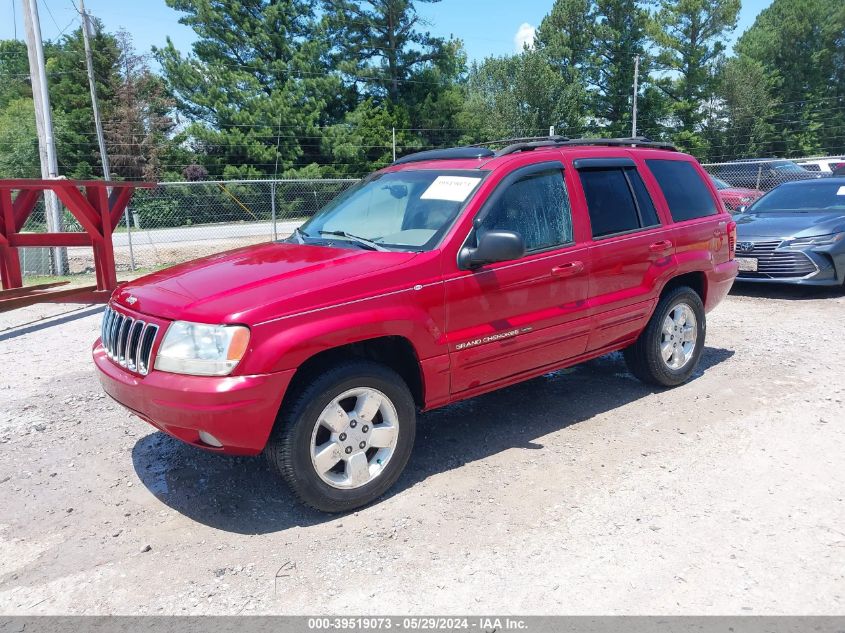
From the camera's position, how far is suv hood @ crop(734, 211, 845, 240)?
8945 mm

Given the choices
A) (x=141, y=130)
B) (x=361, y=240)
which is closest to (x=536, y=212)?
(x=361, y=240)

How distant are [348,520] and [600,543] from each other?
129 cm

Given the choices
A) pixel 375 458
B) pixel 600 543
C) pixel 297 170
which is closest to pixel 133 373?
pixel 375 458

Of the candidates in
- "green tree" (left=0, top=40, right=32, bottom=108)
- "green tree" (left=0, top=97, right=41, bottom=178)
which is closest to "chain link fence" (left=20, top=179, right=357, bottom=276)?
"green tree" (left=0, top=97, right=41, bottom=178)

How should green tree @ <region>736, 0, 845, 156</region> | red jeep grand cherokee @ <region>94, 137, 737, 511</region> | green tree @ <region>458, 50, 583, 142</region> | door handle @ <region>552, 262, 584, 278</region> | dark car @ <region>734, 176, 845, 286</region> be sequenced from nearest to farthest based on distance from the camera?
red jeep grand cherokee @ <region>94, 137, 737, 511</region>, door handle @ <region>552, 262, 584, 278</region>, dark car @ <region>734, 176, 845, 286</region>, green tree @ <region>458, 50, 583, 142</region>, green tree @ <region>736, 0, 845, 156</region>

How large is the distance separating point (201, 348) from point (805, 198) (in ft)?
32.4

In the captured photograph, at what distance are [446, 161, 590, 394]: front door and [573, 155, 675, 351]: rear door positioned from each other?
182 millimetres

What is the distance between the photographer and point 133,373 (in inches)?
141

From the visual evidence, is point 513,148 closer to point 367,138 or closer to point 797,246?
point 797,246

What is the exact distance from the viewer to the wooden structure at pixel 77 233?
354 inches

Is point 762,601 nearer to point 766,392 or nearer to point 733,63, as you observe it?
point 766,392

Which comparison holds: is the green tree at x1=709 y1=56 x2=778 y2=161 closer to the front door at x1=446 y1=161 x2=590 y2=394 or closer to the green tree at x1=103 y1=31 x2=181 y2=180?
the green tree at x1=103 y1=31 x2=181 y2=180

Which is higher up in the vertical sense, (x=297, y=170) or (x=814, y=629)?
(x=297, y=170)

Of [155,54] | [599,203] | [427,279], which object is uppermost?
[155,54]
